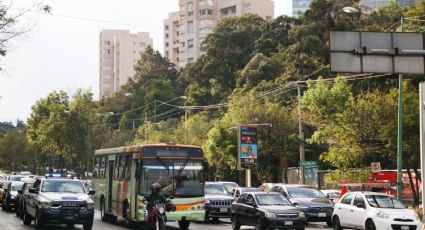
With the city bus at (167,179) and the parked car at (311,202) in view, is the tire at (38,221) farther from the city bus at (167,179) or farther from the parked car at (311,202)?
the parked car at (311,202)

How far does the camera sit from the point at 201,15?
131m

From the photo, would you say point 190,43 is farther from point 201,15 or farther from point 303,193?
point 303,193

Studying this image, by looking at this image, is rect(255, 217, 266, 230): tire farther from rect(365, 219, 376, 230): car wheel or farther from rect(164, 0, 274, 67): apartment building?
rect(164, 0, 274, 67): apartment building

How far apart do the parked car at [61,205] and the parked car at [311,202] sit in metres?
8.57

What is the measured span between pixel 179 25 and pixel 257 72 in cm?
6397

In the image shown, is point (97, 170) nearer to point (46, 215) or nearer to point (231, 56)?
point (46, 215)

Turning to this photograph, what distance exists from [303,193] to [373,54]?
9.73 meters

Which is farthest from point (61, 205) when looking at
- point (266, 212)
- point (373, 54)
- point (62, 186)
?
point (373, 54)

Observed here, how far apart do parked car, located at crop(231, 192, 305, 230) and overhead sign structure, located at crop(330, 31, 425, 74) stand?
548cm

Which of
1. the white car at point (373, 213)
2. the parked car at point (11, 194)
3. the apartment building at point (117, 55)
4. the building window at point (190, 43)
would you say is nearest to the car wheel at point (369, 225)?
the white car at point (373, 213)

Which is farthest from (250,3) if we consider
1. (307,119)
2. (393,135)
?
(393,135)

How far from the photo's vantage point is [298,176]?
54.1 meters

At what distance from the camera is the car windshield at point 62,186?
2298 cm

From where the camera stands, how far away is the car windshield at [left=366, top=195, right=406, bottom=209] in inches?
823
